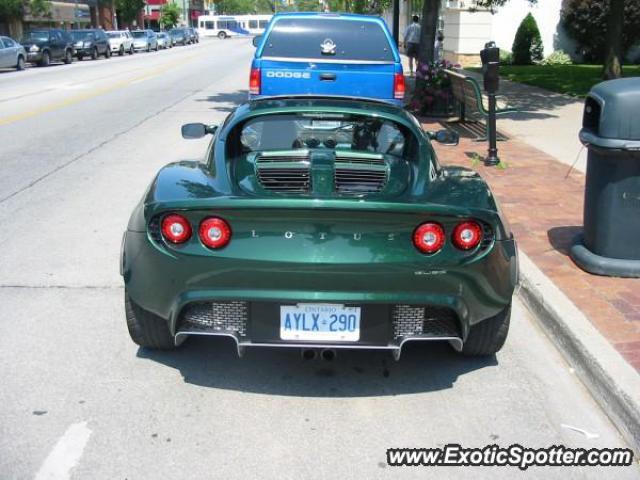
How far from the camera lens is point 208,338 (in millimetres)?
4676

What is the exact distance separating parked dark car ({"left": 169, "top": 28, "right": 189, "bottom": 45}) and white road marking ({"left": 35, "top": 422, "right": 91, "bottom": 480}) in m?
64.2

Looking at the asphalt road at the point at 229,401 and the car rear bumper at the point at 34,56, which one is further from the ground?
the car rear bumper at the point at 34,56

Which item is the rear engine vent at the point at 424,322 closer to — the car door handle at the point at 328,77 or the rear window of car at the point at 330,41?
the car door handle at the point at 328,77

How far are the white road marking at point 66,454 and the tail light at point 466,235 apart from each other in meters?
1.98

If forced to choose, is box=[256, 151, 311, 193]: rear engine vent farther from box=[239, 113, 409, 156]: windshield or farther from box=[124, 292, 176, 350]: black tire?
box=[124, 292, 176, 350]: black tire

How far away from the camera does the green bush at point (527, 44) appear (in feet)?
93.9

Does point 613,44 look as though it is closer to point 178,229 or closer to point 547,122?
point 547,122

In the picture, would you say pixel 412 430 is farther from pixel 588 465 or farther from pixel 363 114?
pixel 363 114

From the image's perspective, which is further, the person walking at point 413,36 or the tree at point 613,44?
the person walking at point 413,36

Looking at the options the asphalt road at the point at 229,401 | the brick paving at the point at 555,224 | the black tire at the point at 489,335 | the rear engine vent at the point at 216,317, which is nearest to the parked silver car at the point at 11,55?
the brick paving at the point at 555,224

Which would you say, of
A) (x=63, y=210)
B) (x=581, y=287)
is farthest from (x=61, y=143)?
(x=581, y=287)

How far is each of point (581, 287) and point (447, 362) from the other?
4.63 feet

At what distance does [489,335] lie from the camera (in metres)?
4.21

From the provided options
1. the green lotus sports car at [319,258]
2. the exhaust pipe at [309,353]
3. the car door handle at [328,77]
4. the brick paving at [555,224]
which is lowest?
the brick paving at [555,224]
